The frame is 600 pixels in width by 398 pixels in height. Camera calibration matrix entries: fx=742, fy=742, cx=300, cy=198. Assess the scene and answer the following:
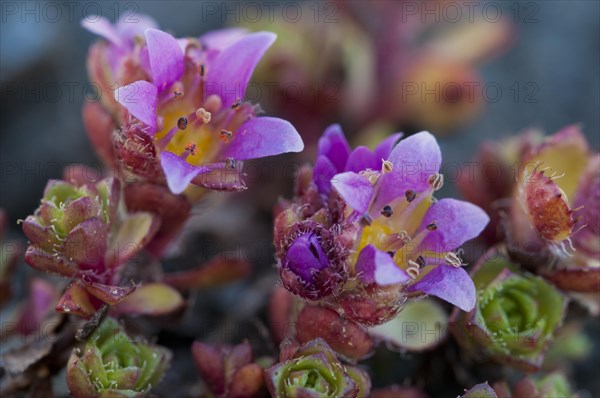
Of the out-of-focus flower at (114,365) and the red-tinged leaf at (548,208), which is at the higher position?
the red-tinged leaf at (548,208)

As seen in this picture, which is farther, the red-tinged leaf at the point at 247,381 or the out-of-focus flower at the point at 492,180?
the out-of-focus flower at the point at 492,180

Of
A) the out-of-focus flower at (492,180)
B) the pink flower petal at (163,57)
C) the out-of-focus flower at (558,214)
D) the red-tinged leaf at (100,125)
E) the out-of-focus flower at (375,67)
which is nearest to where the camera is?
the pink flower petal at (163,57)

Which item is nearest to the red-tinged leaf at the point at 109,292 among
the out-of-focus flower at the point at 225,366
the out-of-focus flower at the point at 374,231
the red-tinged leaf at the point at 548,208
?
the out-of-focus flower at the point at 225,366

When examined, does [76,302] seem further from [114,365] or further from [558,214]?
[558,214]

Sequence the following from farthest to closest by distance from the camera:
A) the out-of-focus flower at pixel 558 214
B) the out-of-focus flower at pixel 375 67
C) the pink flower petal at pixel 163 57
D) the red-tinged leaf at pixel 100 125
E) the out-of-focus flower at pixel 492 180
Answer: the out-of-focus flower at pixel 375 67, the out-of-focus flower at pixel 492 180, the red-tinged leaf at pixel 100 125, the out-of-focus flower at pixel 558 214, the pink flower petal at pixel 163 57

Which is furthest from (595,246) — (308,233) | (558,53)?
(558,53)

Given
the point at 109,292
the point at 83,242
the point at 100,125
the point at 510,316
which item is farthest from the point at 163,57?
the point at 510,316

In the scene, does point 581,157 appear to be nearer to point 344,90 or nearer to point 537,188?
point 537,188

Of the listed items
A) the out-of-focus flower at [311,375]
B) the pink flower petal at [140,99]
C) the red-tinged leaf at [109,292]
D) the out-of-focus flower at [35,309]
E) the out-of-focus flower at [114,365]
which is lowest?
the out-of-focus flower at [35,309]

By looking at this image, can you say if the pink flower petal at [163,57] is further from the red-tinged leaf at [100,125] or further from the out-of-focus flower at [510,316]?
the out-of-focus flower at [510,316]
